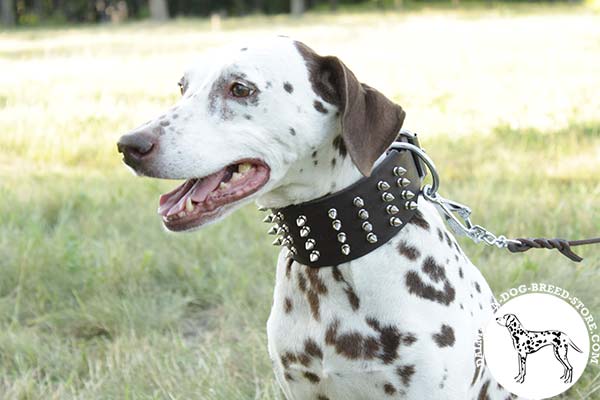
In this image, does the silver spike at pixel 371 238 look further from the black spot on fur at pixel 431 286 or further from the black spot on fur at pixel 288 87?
the black spot on fur at pixel 288 87

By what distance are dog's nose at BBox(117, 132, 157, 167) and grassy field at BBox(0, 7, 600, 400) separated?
4.53 feet

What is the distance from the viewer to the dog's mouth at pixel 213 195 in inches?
94.0

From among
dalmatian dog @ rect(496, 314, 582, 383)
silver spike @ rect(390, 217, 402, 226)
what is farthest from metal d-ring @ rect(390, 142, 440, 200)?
dalmatian dog @ rect(496, 314, 582, 383)

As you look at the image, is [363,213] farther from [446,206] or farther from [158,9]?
[158,9]

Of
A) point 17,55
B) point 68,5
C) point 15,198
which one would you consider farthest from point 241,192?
point 68,5

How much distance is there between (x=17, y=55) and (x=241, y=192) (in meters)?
15.9

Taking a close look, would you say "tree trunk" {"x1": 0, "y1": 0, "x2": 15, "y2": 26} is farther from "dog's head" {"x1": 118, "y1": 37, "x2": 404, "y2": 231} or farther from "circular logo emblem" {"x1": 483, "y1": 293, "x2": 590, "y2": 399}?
"circular logo emblem" {"x1": 483, "y1": 293, "x2": 590, "y2": 399}

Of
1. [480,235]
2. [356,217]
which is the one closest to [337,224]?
[356,217]

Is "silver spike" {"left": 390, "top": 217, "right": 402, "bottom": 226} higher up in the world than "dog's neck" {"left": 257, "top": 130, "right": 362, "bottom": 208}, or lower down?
lower down

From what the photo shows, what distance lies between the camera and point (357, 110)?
7.73 ft

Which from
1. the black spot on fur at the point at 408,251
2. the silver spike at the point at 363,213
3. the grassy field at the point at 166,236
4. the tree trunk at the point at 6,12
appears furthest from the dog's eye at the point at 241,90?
the tree trunk at the point at 6,12

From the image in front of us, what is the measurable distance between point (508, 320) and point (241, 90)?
110cm

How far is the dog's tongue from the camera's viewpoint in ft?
7.93

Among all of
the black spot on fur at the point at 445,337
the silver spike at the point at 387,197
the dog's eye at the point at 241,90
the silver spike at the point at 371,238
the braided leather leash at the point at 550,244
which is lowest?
the black spot on fur at the point at 445,337
